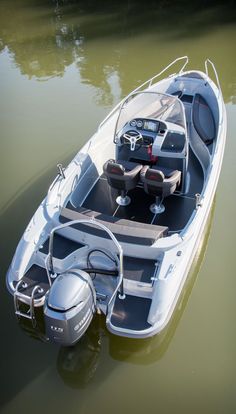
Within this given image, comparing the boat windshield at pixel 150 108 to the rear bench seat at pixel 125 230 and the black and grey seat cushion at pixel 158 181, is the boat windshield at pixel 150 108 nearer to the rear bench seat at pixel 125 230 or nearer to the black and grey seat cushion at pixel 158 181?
the black and grey seat cushion at pixel 158 181

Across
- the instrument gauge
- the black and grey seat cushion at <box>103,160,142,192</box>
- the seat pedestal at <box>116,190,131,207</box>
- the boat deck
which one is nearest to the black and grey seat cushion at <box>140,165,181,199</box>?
the black and grey seat cushion at <box>103,160,142,192</box>

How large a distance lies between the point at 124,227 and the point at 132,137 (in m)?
1.33

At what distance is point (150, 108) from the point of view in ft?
17.1

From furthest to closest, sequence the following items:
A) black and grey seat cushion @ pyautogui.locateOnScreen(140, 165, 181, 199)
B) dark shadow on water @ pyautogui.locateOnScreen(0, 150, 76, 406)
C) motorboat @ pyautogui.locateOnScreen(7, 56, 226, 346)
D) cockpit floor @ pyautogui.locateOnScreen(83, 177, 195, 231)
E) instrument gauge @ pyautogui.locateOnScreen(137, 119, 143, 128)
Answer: instrument gauge @ pyautogui.locateOnScreen(137, 119, 143, 128) → cockpit floor @ pyautogui.locateOnScreen(83, 177, 195, 231) → black and grey seat cushion @ pyautogui.locateOnScreen(140, 165, 181, 199) → dark shadow on water @ pyautogui.locateOnScreen(0, 150, 76, 406) → motorboat @ pyautogui.locateOnScreen(7, 56, 226, 346)

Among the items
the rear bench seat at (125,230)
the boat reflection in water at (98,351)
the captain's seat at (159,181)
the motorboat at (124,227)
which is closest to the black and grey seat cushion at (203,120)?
the motorboat at (124,227)

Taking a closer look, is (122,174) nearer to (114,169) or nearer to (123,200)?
(114,169)

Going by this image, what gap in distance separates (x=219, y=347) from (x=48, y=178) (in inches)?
120

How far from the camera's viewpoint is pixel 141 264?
3459mm

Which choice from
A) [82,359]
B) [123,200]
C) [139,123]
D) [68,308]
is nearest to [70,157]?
[139,123]

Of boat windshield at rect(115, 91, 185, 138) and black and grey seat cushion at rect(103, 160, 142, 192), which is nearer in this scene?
black and grey seat cushion at rect(103, 160, 142, 192)

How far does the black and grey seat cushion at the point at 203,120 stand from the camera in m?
4.99

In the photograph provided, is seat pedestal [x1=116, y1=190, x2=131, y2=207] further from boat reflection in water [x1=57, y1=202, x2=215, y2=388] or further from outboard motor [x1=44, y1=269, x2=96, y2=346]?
outboard motor [x1=44, y1=269, x2=96, y2=346]

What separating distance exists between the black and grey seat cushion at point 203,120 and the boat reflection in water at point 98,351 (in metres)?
2.46

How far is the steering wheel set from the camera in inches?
173
